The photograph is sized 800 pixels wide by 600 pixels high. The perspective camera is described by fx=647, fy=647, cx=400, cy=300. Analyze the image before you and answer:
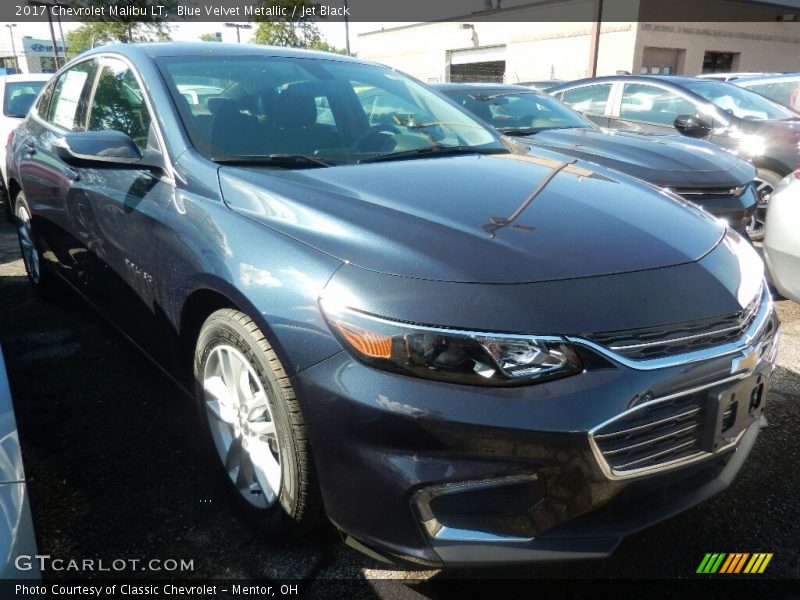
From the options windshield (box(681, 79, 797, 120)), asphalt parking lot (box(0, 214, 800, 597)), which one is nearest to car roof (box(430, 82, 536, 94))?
windshield (box(681, 79, 797, 120))

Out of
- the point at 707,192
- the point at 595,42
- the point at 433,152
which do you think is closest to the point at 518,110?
the point at 707,192

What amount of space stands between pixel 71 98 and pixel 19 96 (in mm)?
4527

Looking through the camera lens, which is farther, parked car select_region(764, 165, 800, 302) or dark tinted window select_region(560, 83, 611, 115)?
dark tinted window select_region(560, 83, 611, 115)

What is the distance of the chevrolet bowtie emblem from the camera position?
169 cm

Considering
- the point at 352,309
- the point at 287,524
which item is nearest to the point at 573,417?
the point at 352,309

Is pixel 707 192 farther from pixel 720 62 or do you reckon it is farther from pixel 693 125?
pixel 720 62

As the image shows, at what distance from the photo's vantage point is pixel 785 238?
346 cm

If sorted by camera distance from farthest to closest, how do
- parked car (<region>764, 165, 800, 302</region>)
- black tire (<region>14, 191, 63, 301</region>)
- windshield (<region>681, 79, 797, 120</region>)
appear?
windshield (<region>681, 79, 797, 120</region>) < black tire (<region>14, 191, 63, 301</region>) < parked car (<region>764, 165, 800, 302</region>)

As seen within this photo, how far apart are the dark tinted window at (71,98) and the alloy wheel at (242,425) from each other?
1.86 metres

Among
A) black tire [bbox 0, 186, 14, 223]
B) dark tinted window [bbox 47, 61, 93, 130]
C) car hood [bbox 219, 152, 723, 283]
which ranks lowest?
black tire [bbox 0, 186, 14, 223]

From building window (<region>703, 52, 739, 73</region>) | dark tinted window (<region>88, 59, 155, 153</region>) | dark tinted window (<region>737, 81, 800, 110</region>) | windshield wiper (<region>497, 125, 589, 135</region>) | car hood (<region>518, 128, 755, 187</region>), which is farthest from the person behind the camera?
building window (<region>703, 52, 739, 73</region>)

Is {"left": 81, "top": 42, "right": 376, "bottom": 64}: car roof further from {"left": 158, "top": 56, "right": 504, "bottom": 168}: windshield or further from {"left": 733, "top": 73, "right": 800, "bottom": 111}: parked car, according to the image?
{"left": 733, "top": 73, "right": 800, "bottom": 111}: parked car

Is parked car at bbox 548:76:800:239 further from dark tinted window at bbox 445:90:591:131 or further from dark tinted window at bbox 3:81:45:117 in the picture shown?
dark tinted window at bbox 3:81:45:117

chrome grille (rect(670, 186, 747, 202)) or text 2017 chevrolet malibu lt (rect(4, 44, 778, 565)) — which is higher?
text 2017 chevrolet malibu lt (rect(4, 44, 778, 565))
